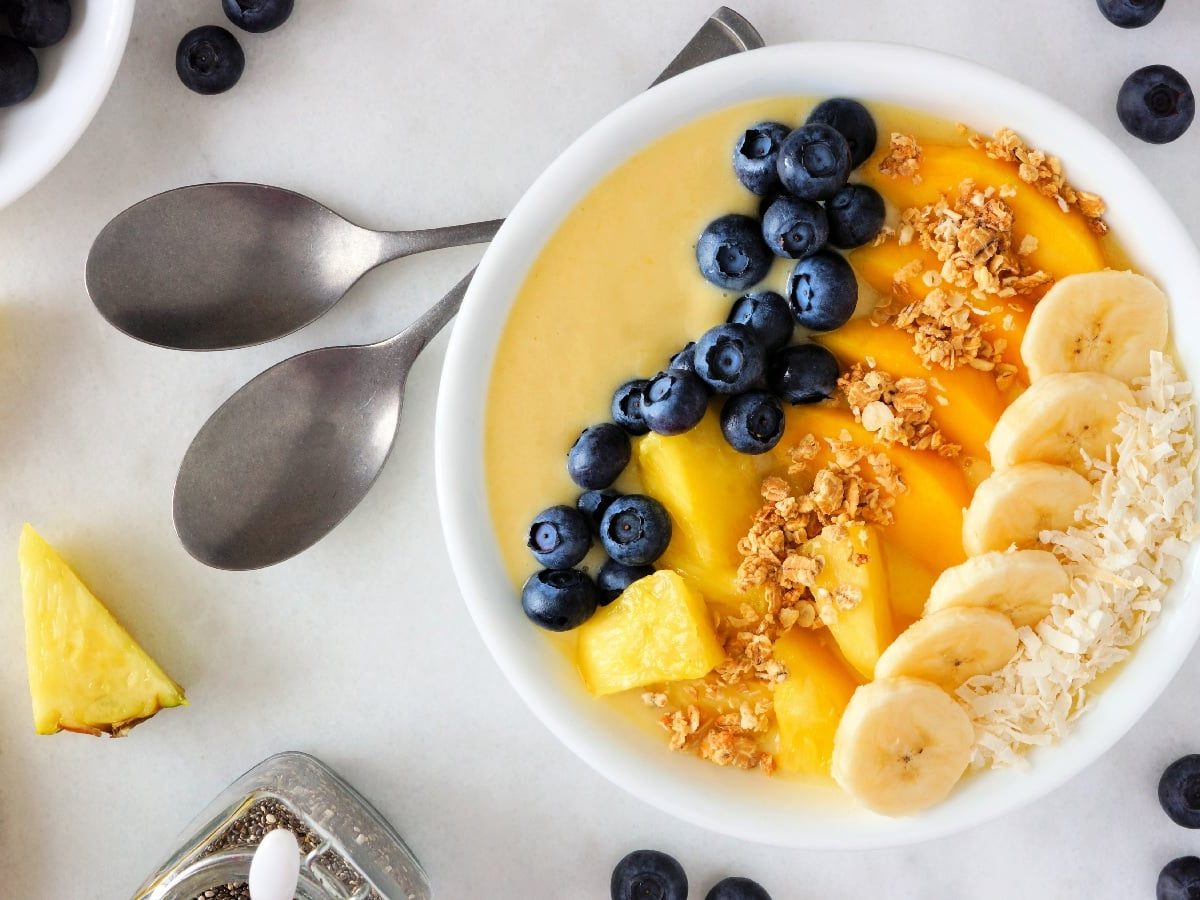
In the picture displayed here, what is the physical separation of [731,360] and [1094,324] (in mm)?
389

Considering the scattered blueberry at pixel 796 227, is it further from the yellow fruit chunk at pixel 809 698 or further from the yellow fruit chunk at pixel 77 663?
the yellow fruit chunk at pixel 77 663

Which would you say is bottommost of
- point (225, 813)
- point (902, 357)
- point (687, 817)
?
point (225, 813)

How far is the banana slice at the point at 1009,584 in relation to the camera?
1139 mm

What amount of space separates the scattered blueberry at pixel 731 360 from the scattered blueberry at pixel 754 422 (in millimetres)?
17

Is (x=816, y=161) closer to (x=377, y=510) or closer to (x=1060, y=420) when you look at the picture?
(x=1060, y=420)

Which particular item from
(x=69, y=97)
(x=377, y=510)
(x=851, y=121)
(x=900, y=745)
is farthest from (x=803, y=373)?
(x=69, y=97)

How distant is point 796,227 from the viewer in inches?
45.9

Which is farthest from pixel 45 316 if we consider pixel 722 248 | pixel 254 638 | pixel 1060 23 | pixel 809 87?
pixel 1060 23

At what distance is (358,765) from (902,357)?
2.97ft

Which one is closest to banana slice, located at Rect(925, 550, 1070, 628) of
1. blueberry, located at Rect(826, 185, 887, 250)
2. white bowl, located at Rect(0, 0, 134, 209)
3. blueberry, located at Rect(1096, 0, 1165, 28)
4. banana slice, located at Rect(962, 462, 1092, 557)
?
banana slice, located at Rect(962, 462, 1092, 557)

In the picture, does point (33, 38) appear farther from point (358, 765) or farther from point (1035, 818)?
point (1035, 818)

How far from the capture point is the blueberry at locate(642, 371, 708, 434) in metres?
1.16

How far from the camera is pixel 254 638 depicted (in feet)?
5.01

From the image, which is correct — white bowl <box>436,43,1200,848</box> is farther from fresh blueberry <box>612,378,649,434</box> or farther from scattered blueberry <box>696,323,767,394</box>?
scattered blueberry <box>696,323,767,394</box>
